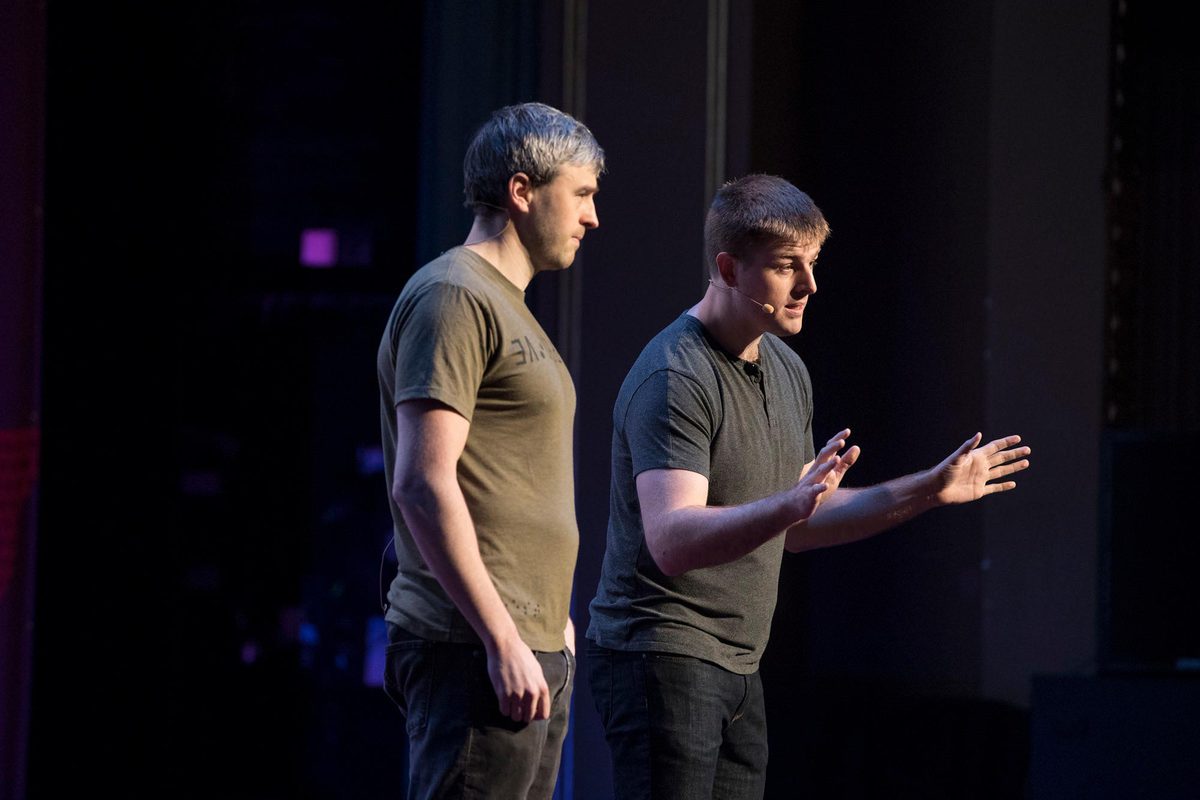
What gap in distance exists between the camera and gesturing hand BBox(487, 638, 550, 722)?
1583 millimetres

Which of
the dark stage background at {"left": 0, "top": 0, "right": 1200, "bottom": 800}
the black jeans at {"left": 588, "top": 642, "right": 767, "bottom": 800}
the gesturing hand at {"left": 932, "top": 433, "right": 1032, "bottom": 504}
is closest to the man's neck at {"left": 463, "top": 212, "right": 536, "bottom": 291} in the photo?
the black jeans at {"left": 588, "top": 642, "right": 767, "bottom": 800}

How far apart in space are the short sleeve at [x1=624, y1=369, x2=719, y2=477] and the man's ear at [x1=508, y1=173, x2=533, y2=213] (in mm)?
341

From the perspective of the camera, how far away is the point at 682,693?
6.29ft

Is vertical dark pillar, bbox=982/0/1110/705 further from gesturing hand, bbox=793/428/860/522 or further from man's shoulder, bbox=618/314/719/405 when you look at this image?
gesturing hand, bbox=793/428/860/522

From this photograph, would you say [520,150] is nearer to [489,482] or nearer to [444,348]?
[444,348]

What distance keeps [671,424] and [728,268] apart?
12.0 inches

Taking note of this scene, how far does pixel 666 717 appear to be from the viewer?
6.27 ft

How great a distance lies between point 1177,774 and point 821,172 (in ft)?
5.88

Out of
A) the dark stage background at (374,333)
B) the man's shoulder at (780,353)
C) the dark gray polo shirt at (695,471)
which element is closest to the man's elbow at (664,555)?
the dark gray polo shirt at (695,471)

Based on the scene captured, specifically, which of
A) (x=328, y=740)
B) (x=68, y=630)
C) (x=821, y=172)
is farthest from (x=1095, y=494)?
(x=68, y=630)

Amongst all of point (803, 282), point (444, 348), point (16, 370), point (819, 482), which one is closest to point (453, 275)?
point (444, 348)

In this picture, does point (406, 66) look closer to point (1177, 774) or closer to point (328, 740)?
point (328, 740)

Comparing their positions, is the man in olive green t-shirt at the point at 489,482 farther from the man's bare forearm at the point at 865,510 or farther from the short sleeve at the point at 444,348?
the man's bare forearm at the point at 865,510

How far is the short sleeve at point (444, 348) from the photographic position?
1.60 meters
